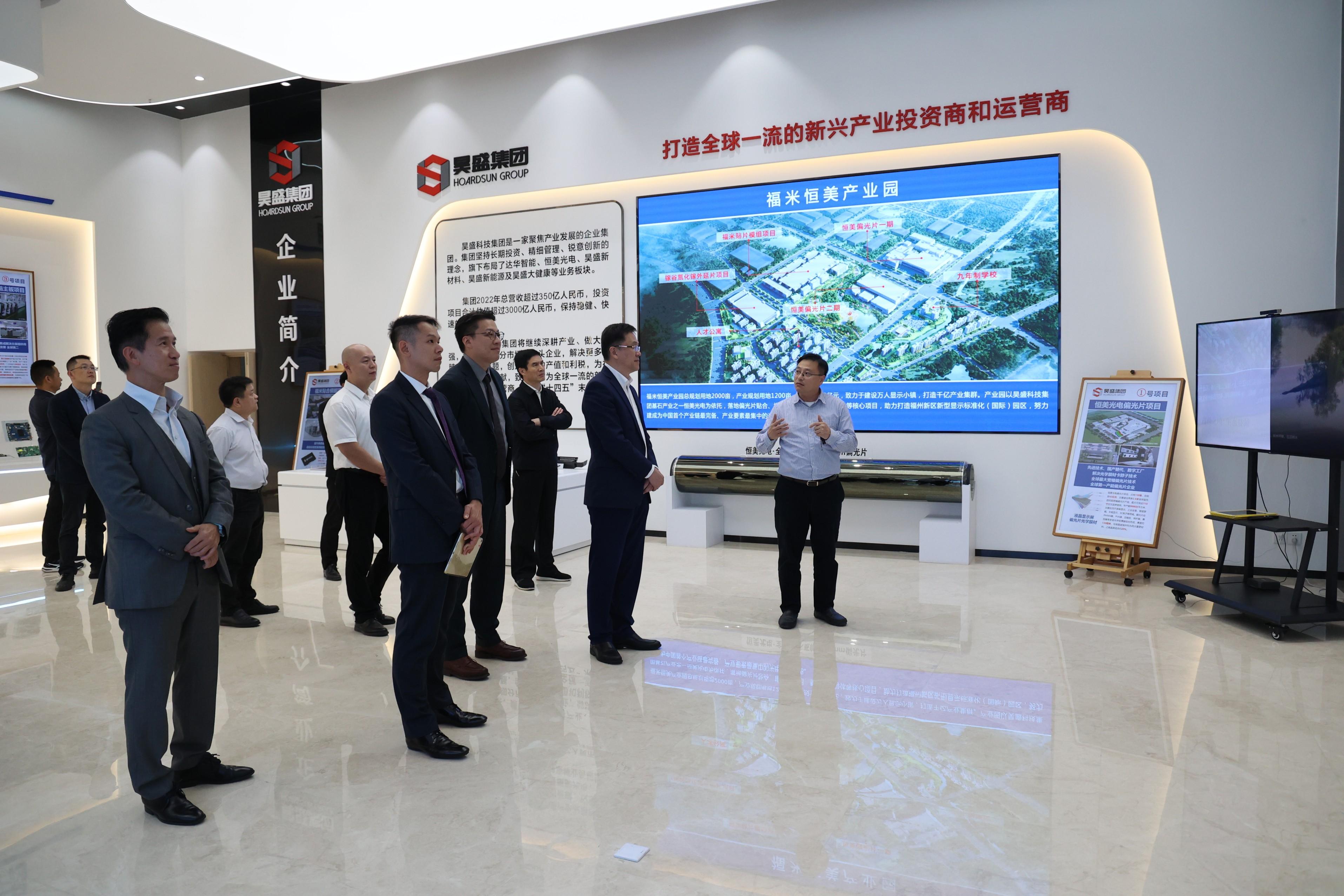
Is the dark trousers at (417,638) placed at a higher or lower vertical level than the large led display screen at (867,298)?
lower

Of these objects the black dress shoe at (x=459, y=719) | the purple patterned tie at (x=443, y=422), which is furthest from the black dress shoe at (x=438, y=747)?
the purple patterned tie at (x=443, y=422)

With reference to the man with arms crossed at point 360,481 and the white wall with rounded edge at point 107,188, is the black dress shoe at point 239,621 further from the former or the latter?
the white wall with rounded edge at point 107,188

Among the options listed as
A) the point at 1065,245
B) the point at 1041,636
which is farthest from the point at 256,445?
the point at 1065,245

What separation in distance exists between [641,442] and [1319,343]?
12.3 feet

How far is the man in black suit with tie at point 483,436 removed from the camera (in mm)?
3650

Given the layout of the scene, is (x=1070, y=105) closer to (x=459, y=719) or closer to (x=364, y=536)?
(x=364, y=536)

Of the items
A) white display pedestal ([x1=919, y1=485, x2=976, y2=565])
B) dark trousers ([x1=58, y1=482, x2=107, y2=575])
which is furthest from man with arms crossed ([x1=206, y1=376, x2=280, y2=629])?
white display pedestal ([x1=919, y1=485, x2=976, y2=565])

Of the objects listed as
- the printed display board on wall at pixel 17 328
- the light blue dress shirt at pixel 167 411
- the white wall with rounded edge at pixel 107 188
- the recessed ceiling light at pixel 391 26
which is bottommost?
the light blue dress shirt at pixel 167 411

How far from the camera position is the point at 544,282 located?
325 inches

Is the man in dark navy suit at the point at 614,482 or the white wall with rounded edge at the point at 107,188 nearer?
the man in dark navy suit at the point at 614,482

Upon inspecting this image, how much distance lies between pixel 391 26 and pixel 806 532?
18.8 ft

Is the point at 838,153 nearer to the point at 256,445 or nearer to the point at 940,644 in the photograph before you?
the point at 940,644

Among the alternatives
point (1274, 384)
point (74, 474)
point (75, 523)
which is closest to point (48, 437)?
point (74, 474)

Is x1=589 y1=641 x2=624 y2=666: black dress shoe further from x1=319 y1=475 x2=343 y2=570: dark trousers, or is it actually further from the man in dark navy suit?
x1=319 y1=475 x2=343 y2=570: dark trousers
